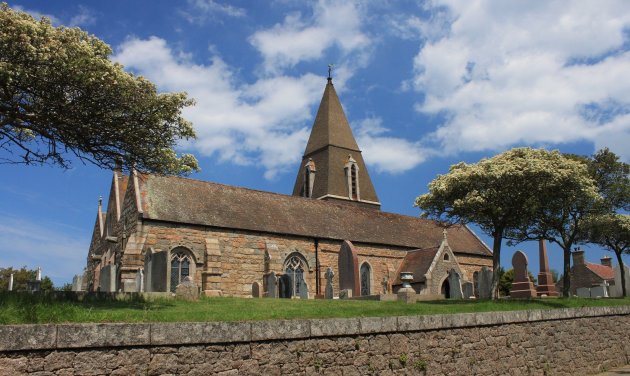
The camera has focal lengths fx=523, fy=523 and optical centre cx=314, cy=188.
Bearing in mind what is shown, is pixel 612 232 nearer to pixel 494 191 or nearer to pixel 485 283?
pixel 485 283

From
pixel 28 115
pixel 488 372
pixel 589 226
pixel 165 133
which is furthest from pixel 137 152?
pixel 589 226

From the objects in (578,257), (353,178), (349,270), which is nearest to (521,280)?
(349,270)

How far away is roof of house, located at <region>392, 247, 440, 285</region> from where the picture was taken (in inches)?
1215

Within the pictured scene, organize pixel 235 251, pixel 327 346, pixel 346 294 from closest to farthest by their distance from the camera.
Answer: pixel 327 346
pixel 346 294
pixel 235 251

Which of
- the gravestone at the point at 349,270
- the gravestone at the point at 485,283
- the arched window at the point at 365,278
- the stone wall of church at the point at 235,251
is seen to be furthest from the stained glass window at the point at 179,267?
the gravestone at the point at 485,283

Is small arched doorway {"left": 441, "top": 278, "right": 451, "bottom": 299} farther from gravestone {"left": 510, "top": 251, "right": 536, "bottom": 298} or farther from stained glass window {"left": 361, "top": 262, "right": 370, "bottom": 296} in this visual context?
gravestone {"left": 510, "top": 251, "right": 536, "bottom": 298}

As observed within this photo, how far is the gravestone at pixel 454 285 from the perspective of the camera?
29328 millimetres

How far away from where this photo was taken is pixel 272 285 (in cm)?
2602

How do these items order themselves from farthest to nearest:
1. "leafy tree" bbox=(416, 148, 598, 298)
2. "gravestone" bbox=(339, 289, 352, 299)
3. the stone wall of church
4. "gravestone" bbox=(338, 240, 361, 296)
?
the stone wall of church < "gravestone" bbox=(338, 240, 361, 296) < "gravestone" bbox=(339, 289, 352, 299) < "leafy tree" bbox=(416, 148, 598, 298)

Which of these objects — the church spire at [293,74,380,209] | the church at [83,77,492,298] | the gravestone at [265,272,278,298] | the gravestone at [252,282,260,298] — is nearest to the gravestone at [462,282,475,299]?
the church at [83,77,492,298]

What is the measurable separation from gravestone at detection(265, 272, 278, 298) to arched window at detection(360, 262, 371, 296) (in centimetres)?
780

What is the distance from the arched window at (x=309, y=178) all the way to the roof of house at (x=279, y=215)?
9.53 m

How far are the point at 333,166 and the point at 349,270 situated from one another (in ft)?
76.9

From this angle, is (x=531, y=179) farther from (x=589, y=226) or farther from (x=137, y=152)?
(x=137, y=152)
